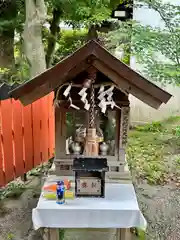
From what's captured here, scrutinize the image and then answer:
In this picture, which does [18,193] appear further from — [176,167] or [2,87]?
[176,167]

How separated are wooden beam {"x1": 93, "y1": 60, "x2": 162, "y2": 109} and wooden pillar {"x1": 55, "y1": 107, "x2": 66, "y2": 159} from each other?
2.08 feet

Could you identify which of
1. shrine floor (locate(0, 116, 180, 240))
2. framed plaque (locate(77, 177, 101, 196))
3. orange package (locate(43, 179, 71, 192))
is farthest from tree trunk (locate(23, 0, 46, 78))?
framed plaque (locate(77, 177, 101, 196))

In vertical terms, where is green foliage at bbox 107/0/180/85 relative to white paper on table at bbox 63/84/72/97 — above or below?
above

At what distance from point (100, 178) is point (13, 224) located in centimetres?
151

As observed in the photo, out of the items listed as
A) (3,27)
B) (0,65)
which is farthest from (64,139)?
(0,65)

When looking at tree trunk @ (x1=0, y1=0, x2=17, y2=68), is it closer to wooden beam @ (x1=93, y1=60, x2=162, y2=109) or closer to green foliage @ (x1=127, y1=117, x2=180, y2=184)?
green foliage @ (x1=127, y1=117, x2=180, y2=184)

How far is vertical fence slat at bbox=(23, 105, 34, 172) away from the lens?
4677 millimetres

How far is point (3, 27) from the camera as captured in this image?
7.54 meters

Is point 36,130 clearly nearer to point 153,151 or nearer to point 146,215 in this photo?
point 146,215

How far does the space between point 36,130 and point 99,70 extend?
7.46ft

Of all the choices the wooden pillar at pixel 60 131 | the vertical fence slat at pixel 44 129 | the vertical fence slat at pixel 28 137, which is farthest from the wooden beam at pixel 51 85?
the vertical fence slat at pixel 44 129

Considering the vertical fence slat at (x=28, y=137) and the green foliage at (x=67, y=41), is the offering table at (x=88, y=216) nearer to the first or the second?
the vertical fence slat at (x=28, y=137)

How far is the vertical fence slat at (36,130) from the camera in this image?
493 cm

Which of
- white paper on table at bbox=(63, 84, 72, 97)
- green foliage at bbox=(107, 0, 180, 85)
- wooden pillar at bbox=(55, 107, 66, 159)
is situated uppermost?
green foliage at bbox=(107, 0, 180, 85)
